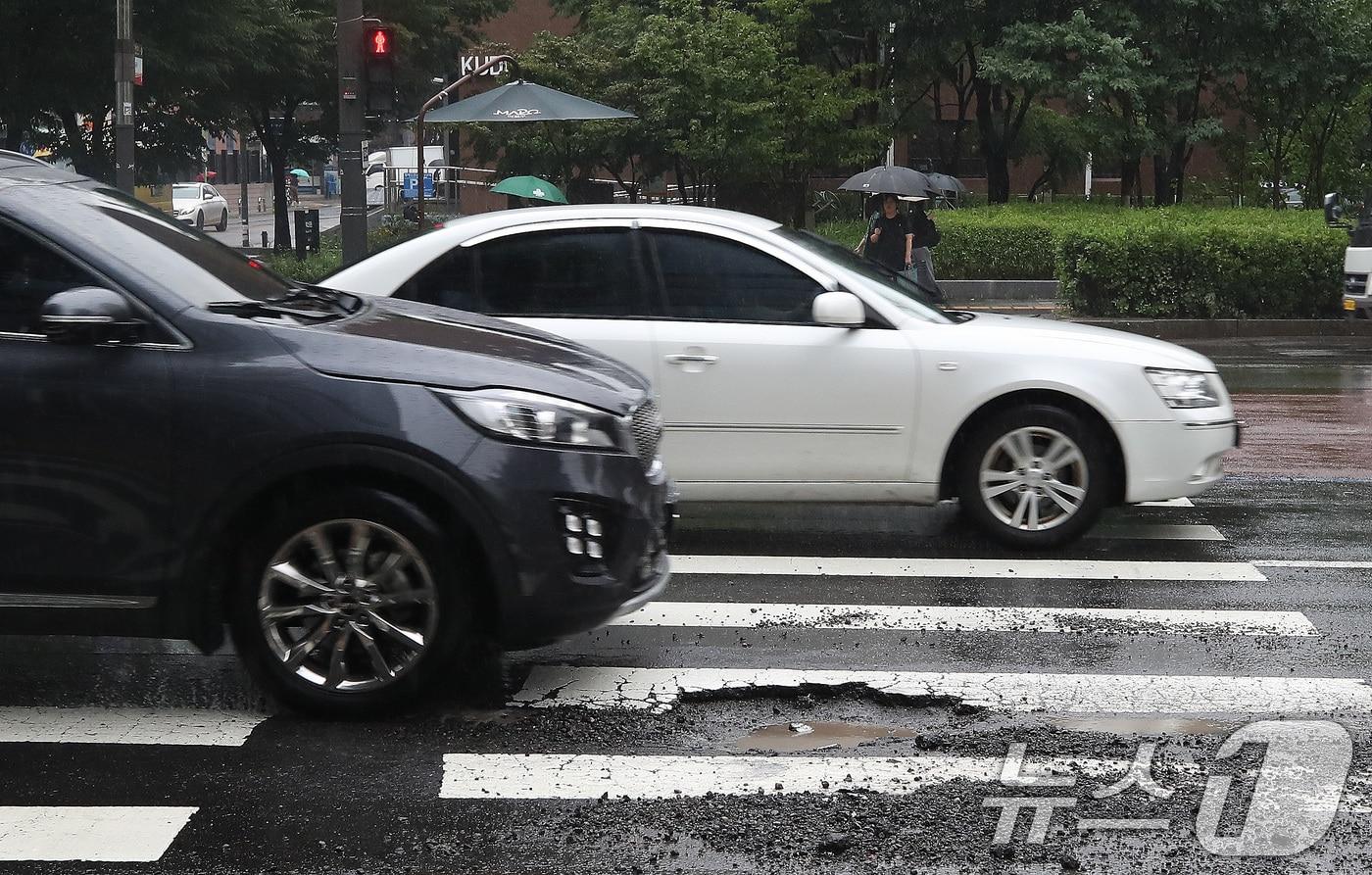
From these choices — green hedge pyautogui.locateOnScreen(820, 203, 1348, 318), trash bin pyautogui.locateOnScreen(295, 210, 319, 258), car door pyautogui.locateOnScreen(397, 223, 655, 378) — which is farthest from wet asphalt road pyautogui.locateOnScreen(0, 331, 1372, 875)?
trash bin pyautogui.locateOnScreen(295, 210, 319, 258)

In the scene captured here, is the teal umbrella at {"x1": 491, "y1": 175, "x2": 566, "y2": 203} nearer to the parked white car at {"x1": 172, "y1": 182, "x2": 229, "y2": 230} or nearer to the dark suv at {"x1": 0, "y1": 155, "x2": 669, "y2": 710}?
the dark suv at {"x1": 0, "y1": 155, "x2": 669, "y2": 710}

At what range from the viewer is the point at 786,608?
678 cm

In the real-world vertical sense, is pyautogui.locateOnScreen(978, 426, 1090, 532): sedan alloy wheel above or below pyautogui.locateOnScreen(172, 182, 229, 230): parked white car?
above

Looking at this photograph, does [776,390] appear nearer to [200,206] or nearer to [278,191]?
[278,191]

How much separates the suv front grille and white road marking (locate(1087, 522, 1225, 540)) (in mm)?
3223

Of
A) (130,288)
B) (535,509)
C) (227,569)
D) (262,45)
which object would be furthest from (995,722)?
(262,45)

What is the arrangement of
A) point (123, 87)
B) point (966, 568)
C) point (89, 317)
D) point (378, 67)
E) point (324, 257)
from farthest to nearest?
point (324, 257)
point (123, 87)
point (378, 67)
point (966, 568)
point (89, 317)

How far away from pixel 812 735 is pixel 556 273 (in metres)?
3.42

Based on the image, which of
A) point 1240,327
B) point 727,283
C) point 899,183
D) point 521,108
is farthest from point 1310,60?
point 727,283

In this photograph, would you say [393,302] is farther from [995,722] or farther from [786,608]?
[995,722]

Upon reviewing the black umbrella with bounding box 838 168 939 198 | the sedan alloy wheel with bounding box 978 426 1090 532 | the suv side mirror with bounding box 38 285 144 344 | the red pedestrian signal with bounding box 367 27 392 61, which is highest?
the red pedestrian signal with bounding box 367 27 392 61

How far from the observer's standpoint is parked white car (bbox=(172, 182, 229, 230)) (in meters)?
54.0

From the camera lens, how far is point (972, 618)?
6.61 m

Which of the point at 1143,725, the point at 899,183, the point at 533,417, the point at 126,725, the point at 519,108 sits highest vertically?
the point at 519,108
